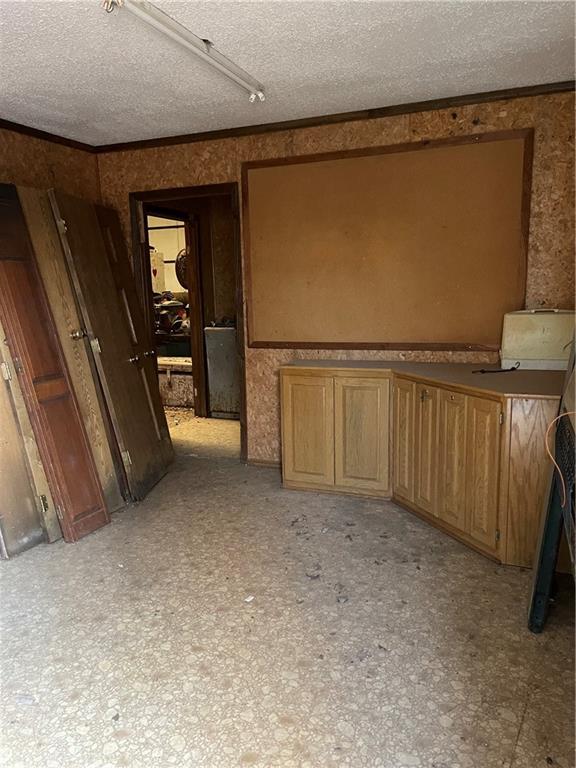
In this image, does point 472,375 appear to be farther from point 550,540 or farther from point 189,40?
point 189,40

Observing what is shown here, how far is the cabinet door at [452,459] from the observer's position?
2.88 meters

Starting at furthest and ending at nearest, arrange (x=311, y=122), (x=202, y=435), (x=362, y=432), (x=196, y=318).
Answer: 1. (x=196, y=318)
2. (x=202, y=435)
3. (x=311, y=122)
4. (x=362, y=432)

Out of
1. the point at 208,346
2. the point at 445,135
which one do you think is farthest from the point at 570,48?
the point at 208,346

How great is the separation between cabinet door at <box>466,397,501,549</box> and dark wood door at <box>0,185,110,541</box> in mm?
2186

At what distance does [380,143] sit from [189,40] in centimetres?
164

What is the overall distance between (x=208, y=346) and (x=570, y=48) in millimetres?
4148

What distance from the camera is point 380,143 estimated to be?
3.70 metres

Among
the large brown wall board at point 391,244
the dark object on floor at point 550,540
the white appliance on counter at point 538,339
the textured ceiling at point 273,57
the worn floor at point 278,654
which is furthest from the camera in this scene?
the large brown wall board at point 391,244

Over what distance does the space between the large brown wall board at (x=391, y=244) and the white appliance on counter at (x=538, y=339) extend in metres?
0.38

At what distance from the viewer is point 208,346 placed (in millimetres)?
5934

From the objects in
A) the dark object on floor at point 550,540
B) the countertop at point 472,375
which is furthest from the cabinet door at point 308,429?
the dark object on floor at point 550,540

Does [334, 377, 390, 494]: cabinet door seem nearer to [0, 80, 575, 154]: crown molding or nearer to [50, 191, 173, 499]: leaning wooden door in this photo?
[50, 191, 173, 499]: leaning wooden door

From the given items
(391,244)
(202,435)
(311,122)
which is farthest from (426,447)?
(202,435)

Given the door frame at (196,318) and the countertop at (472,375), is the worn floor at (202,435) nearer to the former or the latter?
the door frame at (196,318)
